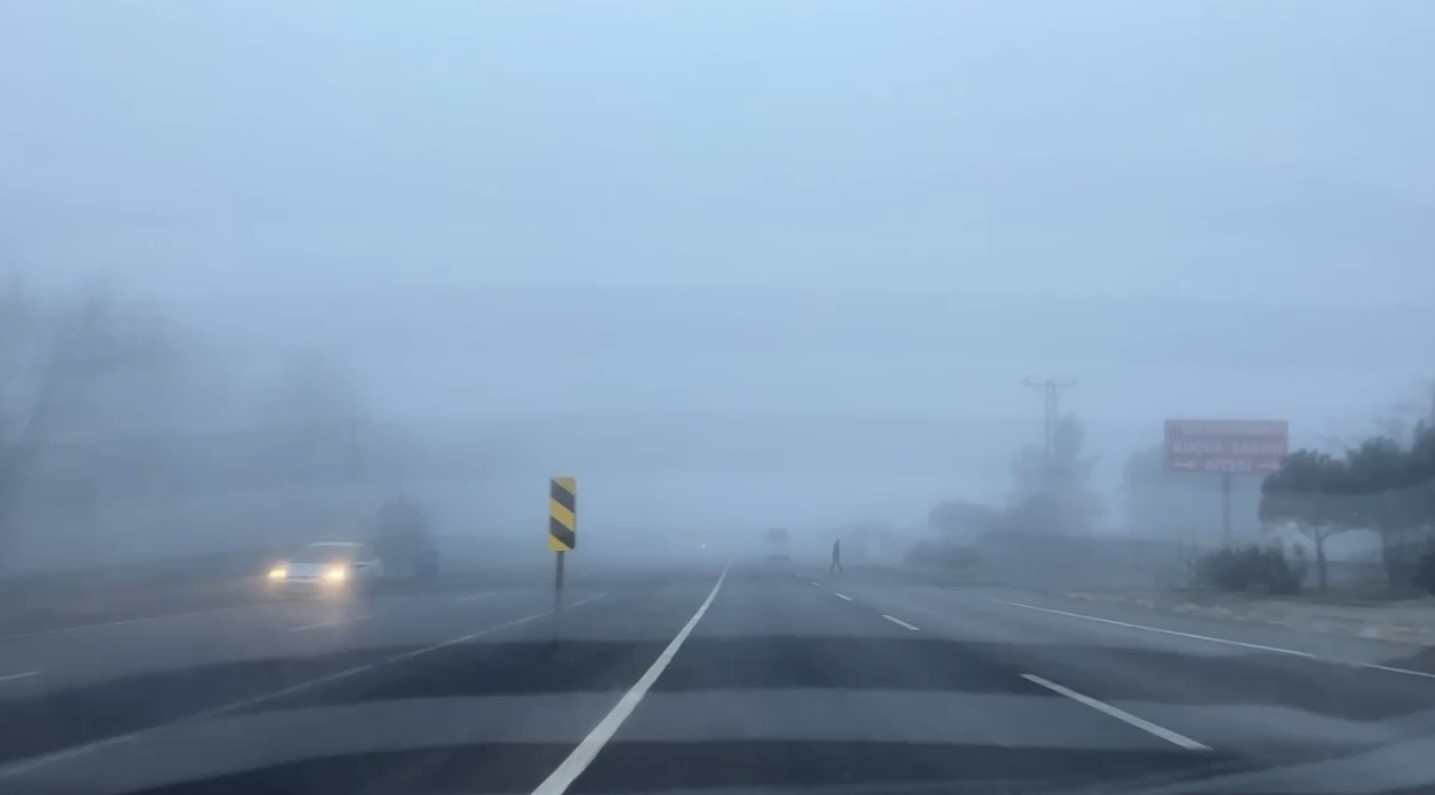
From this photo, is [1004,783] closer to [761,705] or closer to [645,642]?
[761,705]

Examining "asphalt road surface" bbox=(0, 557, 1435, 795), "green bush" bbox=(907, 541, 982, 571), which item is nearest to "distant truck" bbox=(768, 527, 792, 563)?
"green bush" bbox=(907, 541, 982, 571)

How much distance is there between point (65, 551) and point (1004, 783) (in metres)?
37.0

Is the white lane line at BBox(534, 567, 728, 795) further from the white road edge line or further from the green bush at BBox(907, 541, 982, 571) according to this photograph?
the green bush at BBox(907, 541, 982, 571)

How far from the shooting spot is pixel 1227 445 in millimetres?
54125

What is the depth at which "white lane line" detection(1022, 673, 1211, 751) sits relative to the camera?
39.0ft

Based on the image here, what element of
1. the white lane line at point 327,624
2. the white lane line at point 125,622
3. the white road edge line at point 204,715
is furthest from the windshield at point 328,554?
the white road edge line at point 204,715

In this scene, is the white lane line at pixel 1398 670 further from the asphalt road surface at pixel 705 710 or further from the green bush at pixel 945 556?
the green bush at pixel 945 556

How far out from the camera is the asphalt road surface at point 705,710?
10.5 metres

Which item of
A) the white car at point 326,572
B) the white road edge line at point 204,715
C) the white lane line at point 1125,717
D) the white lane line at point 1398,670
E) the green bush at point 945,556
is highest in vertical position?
the green bush at point 945,556

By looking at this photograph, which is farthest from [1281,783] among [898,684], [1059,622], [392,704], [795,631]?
[1059,622]

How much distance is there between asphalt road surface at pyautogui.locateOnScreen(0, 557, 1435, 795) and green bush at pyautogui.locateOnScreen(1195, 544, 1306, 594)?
59.9ft

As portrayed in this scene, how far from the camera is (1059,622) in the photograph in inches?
1144

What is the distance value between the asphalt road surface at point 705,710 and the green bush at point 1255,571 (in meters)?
18.3

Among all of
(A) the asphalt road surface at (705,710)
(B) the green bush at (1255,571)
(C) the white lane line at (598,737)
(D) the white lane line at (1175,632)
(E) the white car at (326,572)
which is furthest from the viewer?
(B) the green bush at (1255,571)
